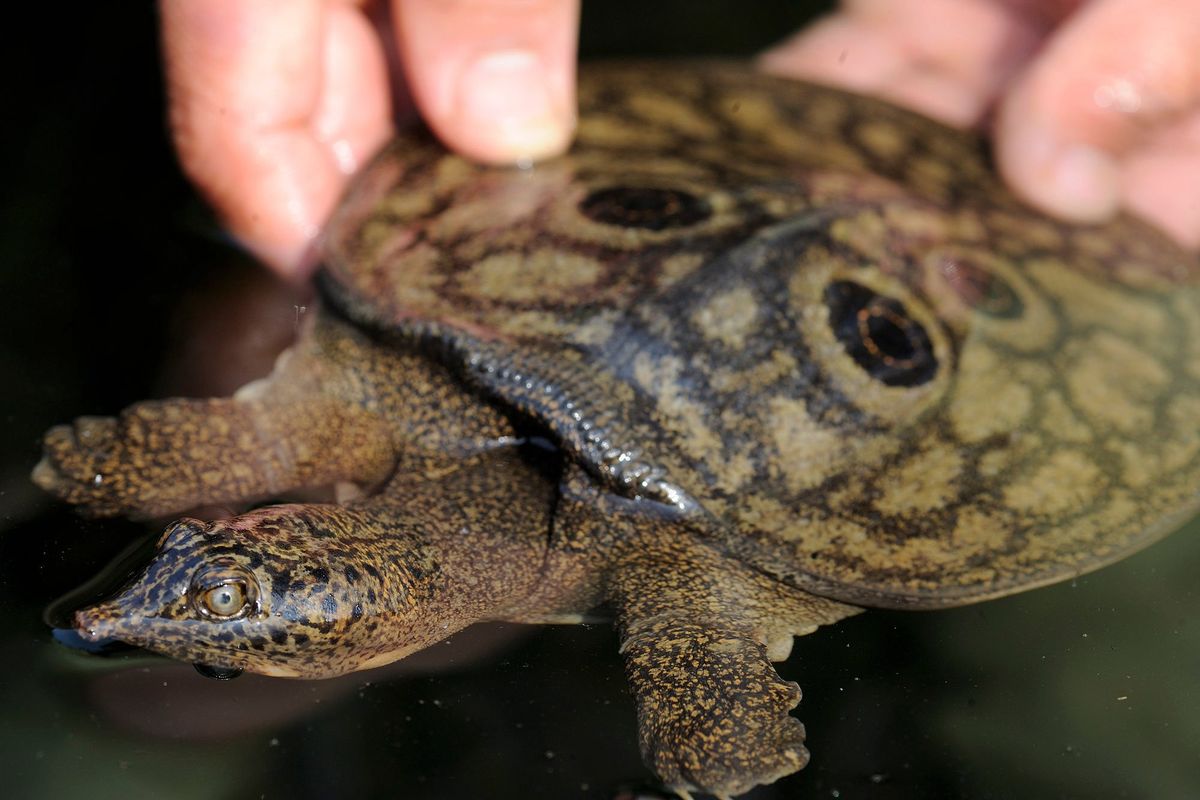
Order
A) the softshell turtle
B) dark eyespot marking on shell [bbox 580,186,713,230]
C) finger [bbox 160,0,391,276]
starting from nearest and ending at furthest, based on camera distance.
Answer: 1. the softshell turtle
2. dark eyespot marking on shell [bbox 580,186,713,230]
3. finger [bbox 160,0,391,276]

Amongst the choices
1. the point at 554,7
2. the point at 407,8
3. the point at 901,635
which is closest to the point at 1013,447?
the point at 901,635

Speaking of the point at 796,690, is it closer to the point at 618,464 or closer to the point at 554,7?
the point at 618,464

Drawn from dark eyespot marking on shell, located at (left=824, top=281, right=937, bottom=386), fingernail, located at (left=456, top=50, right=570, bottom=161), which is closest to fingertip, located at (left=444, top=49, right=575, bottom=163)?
fingernail, located at (left=456, top=50, right=570, bottom=161)

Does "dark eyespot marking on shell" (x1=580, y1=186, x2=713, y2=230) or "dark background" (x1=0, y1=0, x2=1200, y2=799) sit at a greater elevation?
"dark eyespot marking on shell" (x1=580, y1=186, x2=713, y2=230)

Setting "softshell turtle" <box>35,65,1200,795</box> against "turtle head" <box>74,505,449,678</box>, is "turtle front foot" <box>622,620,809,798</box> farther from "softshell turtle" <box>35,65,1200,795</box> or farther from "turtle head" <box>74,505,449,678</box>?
"turtle head" <box>74,505,449,678</box>

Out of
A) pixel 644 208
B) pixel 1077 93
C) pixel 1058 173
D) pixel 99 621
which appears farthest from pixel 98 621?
pixel 1077 93

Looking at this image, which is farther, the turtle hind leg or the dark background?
the turtle hind leg

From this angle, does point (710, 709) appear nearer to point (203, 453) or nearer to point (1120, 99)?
point (203, 453)
